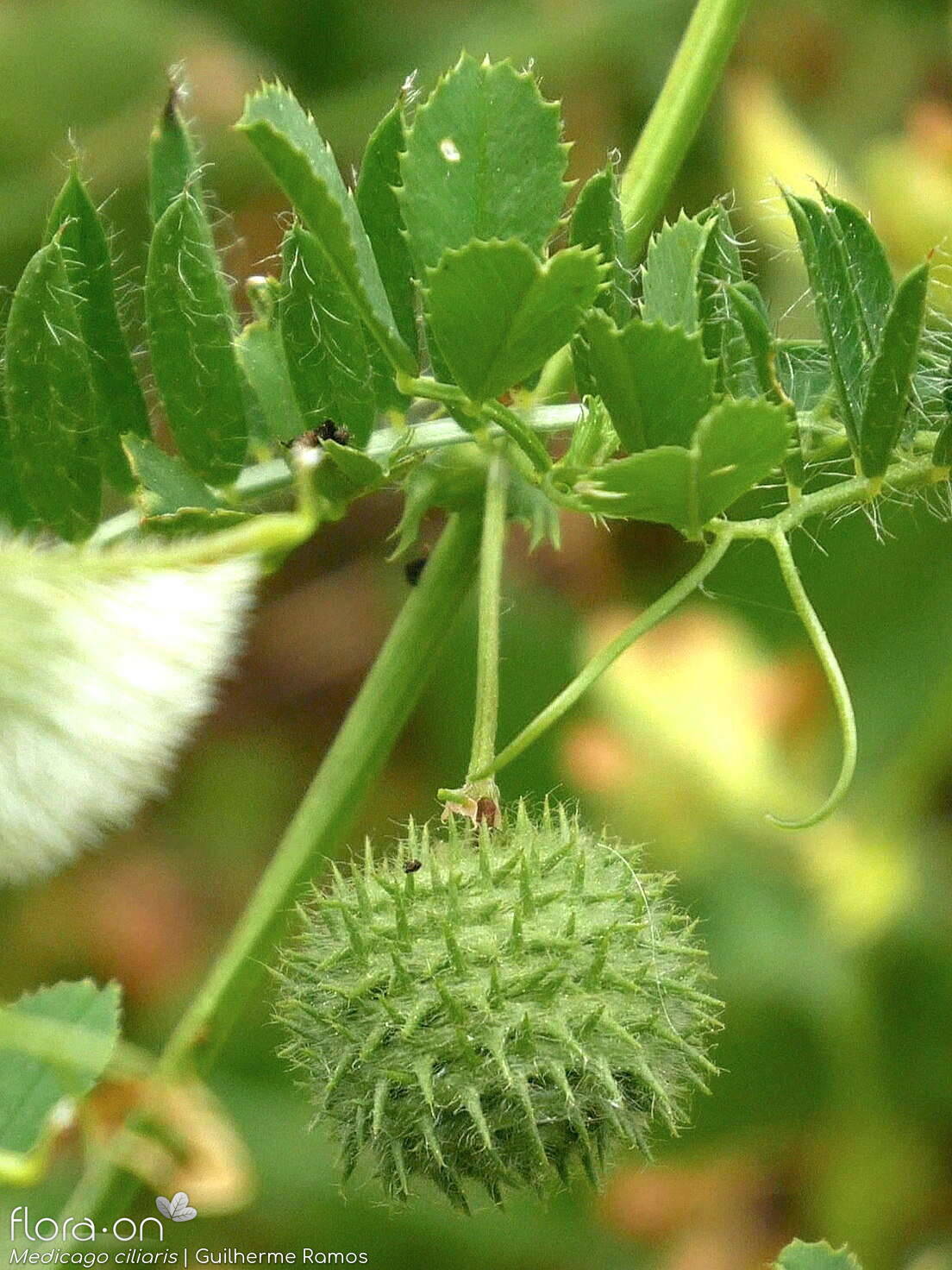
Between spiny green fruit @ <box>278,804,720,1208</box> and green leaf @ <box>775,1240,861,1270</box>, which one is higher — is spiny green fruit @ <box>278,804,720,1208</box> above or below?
above

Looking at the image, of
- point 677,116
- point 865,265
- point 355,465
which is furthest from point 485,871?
point 677,116

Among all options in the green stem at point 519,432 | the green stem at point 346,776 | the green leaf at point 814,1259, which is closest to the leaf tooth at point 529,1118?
the green leaf at point 814,1259

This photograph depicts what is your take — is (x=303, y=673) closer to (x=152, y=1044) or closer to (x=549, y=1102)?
(x=152, y=1044)

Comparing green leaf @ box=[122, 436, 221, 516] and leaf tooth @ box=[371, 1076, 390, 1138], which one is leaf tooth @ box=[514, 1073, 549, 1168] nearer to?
leaf tooth @ box=[371, 1076, 390, 1138]

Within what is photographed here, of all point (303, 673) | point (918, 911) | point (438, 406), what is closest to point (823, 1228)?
point (918, 911)

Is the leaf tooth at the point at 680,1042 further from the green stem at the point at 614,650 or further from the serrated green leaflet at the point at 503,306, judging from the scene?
the serrated green leaflet at the point at 503,306

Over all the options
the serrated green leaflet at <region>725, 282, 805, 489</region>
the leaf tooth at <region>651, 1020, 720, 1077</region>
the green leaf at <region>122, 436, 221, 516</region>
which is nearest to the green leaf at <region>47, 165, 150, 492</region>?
the green leaf at <region>122, 436, 221, 516</region>
